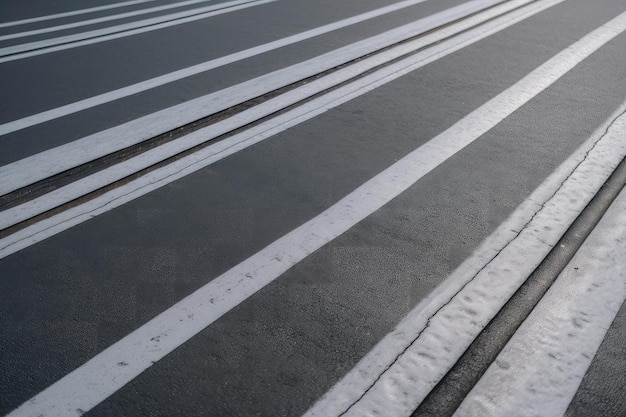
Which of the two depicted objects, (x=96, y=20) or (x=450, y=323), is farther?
(x=96, y=20)

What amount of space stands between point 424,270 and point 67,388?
1812 mm

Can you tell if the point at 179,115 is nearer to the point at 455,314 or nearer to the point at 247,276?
the point at 247,276

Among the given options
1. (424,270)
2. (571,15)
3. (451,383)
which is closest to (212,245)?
(424,270)

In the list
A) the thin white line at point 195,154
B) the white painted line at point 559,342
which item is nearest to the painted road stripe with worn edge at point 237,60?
the thin white line at point 195,154

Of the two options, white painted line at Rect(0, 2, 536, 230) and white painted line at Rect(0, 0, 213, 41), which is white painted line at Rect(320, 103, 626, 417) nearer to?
white painted line at Rect(0, 2, 536, 230)

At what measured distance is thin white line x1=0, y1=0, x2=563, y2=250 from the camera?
4223 millimetres

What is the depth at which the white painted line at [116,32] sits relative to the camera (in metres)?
8.02

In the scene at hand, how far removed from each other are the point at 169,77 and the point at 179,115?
3.98ft

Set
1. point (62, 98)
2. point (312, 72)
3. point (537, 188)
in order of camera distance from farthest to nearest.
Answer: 1. point (312, 72)
2. point (62, 98)
3. point (537, 188)

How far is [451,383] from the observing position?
2.99m

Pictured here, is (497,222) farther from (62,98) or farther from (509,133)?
(62,98)

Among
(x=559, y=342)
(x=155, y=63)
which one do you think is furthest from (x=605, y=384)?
(x=155, y=63)

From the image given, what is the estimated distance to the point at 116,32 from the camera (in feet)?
28.9

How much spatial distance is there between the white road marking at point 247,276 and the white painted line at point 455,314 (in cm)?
5
